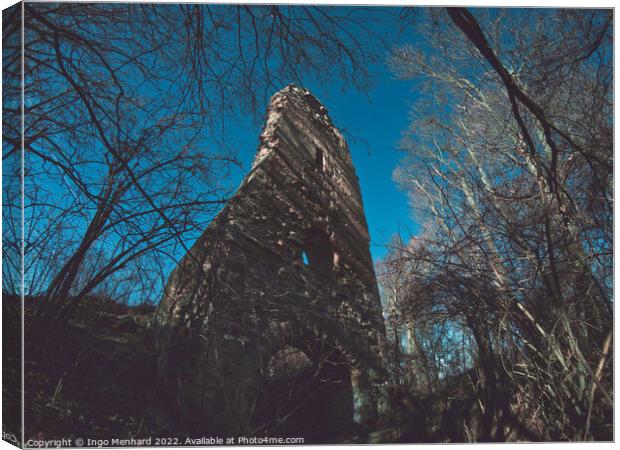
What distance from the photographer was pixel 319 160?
5.06 m

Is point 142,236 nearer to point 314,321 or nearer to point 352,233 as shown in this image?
point 314,321

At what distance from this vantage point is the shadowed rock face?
250 centimetres

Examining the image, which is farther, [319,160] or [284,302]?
[319,160]

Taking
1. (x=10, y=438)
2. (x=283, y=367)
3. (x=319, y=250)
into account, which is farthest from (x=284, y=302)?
(x=10, y=438)

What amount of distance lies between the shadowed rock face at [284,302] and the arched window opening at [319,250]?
1 cm

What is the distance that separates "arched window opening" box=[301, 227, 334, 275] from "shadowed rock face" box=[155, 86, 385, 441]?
0.05 ft

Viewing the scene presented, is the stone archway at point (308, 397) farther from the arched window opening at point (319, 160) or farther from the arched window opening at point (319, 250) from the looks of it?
the arched window opening at point (319, 160)

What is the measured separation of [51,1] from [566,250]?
3.06 metres

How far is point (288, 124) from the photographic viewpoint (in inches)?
199

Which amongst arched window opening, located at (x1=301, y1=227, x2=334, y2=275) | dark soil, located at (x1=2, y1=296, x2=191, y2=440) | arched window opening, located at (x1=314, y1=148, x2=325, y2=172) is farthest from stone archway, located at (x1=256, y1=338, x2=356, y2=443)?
arched window opening, located at (x1=314, y1=148, x2=325, y2=172)

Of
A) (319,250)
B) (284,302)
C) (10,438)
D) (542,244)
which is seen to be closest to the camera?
(10,438)

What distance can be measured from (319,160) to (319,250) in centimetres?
121

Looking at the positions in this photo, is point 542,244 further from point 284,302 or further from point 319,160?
point 319,160

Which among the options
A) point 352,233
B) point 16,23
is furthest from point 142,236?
point 352,233
